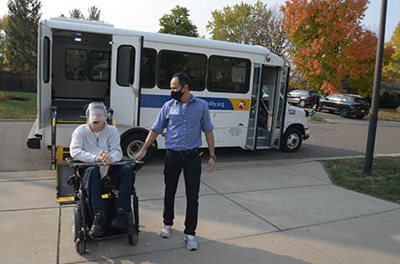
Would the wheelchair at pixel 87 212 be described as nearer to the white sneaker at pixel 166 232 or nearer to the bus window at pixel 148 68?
the white sneaker at pixel 166 232

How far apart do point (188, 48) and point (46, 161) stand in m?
3.94

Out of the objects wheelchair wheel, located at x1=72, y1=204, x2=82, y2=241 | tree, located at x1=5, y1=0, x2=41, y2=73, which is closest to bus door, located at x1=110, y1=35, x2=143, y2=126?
wheelchair wheel, located at x1=72, y1=204, x2=82, y2=241

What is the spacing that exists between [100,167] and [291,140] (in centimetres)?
733

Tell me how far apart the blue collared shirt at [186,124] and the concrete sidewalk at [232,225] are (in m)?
1.14

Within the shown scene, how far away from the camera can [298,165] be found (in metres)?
8.57

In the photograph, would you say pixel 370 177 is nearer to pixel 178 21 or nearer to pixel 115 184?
pixel 115 184

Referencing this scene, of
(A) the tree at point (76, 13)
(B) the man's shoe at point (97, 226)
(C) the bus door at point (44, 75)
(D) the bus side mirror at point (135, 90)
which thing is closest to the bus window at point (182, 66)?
(D) the bus side mirror at point (135, 90)

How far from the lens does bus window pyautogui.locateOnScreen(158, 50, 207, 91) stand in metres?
8.03

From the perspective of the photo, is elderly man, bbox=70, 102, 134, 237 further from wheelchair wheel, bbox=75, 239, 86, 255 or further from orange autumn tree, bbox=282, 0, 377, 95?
orange autumn tree, bbox=282, 0, 377, 95

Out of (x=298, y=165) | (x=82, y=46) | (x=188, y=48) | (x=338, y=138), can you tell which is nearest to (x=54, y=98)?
(x=82, y=46)

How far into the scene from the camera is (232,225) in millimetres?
4762

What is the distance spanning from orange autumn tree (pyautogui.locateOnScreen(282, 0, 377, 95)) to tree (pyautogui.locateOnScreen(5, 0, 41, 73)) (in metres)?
23.1

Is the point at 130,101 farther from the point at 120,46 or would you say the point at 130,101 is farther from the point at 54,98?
the point at 54,98

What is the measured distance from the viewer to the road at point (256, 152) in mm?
7688
